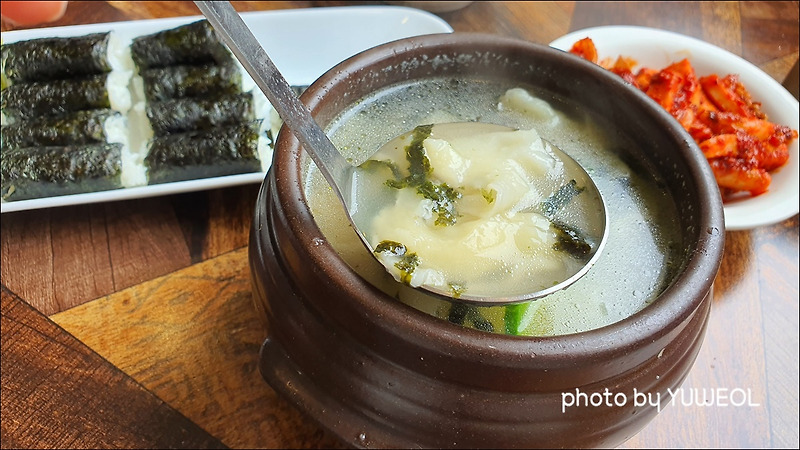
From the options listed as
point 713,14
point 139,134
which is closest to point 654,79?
point 713,14

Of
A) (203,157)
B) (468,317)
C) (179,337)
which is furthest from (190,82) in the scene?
(468,317)

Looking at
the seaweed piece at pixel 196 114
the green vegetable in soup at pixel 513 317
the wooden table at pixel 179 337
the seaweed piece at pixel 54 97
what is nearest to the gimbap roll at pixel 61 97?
the seaweed piece at pixel 54 97

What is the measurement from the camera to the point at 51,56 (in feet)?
5.33

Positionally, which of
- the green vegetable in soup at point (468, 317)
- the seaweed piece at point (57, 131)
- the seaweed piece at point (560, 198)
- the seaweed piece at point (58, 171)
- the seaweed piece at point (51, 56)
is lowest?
the seaweed piece at point (58, 171)

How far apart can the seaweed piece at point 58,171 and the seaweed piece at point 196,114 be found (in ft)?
0.47

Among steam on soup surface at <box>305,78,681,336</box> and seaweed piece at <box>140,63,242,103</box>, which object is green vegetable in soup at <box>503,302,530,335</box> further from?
seaweed piece at <box>140,63,242,103</box>

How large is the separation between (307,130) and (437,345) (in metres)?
0.30

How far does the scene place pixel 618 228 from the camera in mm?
975

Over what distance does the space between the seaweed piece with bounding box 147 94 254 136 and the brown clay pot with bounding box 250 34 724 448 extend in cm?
73

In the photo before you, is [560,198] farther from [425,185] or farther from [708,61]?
[708,61]

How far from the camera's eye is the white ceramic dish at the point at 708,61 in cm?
155

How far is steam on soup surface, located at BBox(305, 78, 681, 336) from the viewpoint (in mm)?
853

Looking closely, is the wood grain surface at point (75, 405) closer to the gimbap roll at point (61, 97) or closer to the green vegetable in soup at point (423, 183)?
the green vegetable in soup at point (423, 183)

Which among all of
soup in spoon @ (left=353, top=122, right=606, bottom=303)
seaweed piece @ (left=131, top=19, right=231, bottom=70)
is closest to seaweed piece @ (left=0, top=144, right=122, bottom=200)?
seaweed piece @ (left=131, top=19, right=231, bottom=70)
